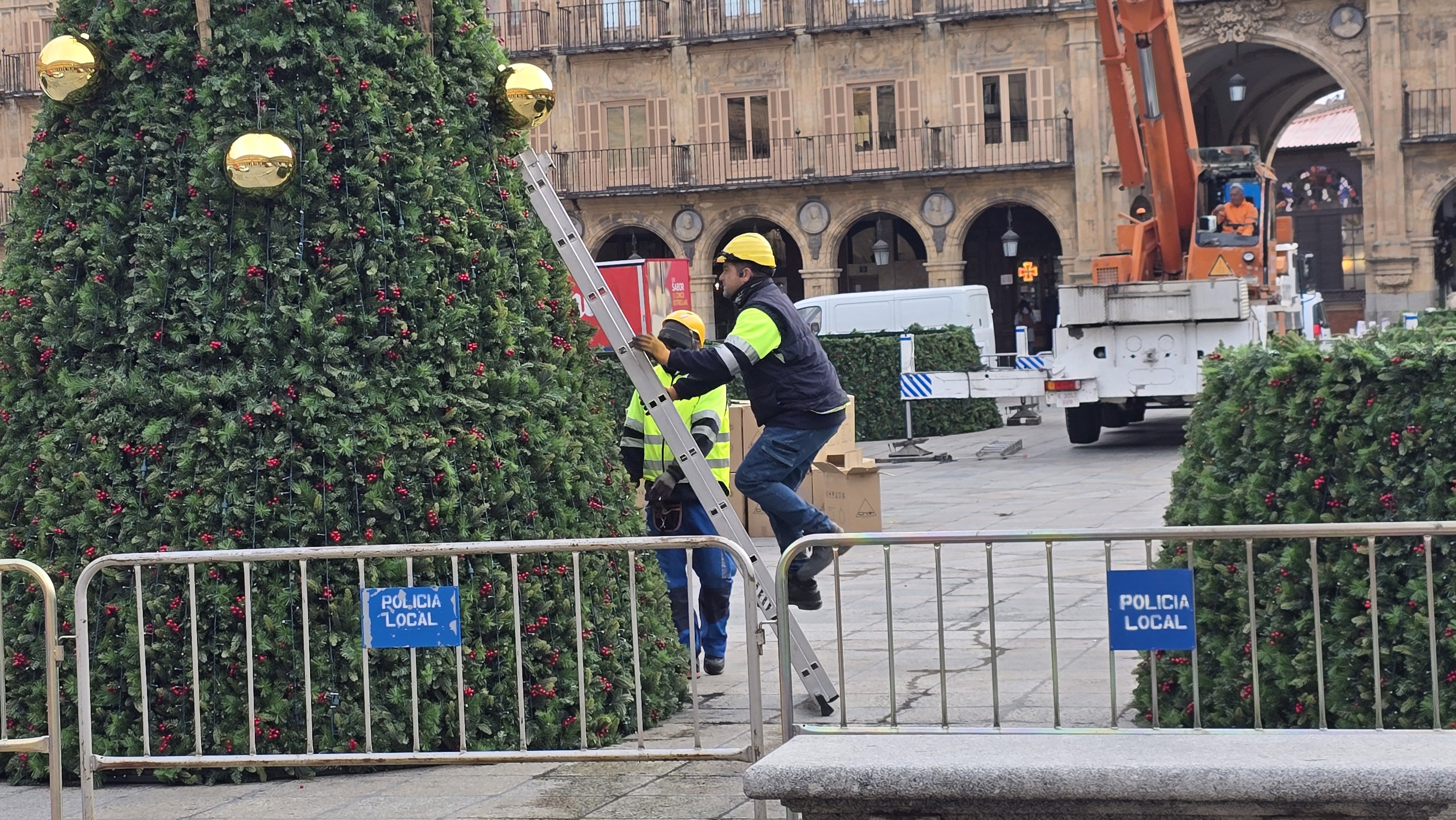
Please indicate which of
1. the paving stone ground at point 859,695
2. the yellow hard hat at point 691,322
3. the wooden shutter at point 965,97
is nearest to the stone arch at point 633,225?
the wooden shutter at point 965,97

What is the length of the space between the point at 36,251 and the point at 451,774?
220 centimetres

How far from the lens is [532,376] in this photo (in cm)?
604

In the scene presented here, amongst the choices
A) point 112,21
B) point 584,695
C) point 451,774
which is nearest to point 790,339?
point 584,695

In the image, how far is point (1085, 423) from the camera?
2084 centimetres

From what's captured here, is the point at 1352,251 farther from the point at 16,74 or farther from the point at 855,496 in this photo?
the point at 855,496

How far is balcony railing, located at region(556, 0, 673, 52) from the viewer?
39.3 m

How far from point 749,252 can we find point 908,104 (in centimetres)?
3197

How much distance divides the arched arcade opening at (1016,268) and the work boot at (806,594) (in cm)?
3472

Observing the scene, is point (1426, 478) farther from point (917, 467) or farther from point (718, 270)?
point (917, 467)

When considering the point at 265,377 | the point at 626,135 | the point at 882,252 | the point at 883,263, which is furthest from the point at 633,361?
the point at 883,263

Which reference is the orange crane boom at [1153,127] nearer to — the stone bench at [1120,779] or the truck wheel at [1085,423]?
the truck wheel at [1085,423]

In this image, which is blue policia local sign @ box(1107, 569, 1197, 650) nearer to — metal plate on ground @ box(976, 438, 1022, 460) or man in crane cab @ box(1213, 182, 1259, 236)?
metal plate on ground @ box(976, 438, 1022, 460)

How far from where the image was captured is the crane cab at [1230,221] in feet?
66.3

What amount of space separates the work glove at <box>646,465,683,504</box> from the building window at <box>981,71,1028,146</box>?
3157cm
